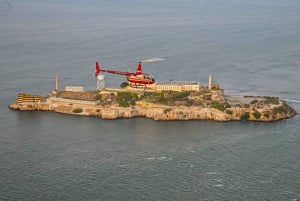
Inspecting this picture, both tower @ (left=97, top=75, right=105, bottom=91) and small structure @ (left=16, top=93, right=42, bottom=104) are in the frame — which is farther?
tower @ (left=97, top=75, right=105, bottom=91)

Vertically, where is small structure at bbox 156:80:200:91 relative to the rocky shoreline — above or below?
above

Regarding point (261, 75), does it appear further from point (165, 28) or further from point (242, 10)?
point (242, 10)

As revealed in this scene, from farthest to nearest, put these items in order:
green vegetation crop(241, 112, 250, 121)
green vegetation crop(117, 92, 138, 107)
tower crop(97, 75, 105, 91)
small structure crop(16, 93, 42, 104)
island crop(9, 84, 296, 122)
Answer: tower crop(97, 75, 105, 91), small structure crop(16, 93, 42, 104), green vegetation crop(117, 92, 138, 107), island crop(9, 84, 296, 122), green vegetation crop(241, 112, 250, 121)

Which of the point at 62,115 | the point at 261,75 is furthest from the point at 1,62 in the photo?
the point at 261,75

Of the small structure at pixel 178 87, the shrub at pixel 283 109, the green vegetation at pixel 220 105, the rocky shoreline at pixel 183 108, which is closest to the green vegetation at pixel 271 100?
the rocky shoreline at pixel 183 108

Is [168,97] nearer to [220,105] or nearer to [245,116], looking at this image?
[220,105]

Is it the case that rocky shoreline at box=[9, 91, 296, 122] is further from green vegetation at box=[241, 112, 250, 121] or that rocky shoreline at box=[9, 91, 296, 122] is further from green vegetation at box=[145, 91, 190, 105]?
green vegetation at box=[145, 91, 190, 105]

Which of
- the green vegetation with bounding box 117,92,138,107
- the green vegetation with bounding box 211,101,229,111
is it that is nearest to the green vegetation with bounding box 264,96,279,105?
the green vegetation with bounding box 211,101,229,111

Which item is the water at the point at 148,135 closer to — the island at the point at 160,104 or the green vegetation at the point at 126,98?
the island at the point at 160,104
